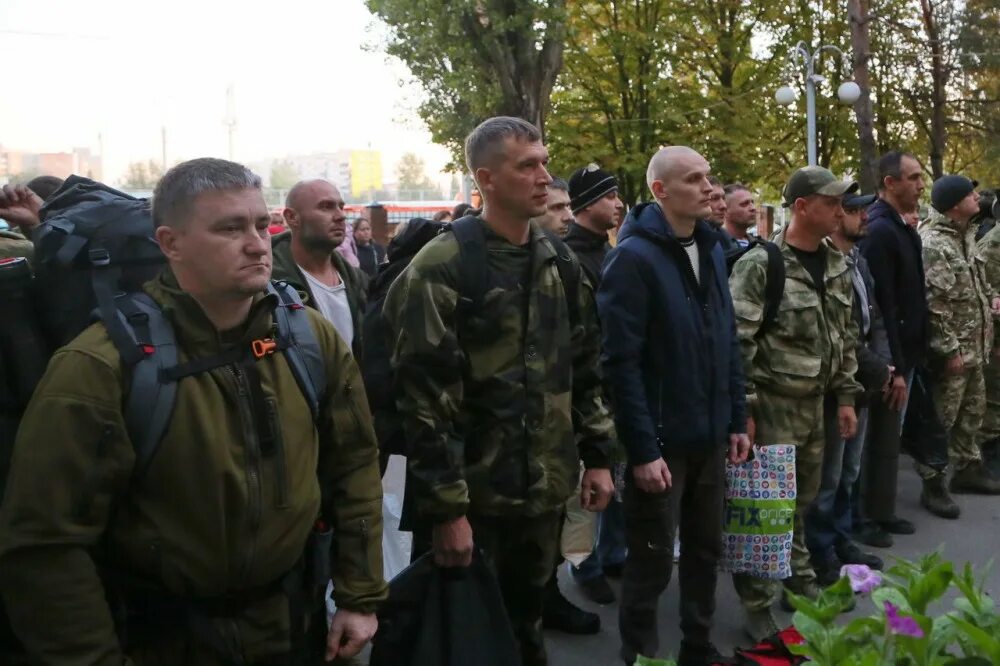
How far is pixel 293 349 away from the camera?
7.93ft

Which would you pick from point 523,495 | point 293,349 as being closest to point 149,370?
point 293,349

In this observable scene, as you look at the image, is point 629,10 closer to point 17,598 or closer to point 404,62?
point 404,62

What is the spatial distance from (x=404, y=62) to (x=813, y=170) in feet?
57.3

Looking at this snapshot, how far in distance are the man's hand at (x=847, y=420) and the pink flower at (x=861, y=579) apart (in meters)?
2.87

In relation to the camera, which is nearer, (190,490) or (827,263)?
(190,490)

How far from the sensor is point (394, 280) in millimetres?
3520

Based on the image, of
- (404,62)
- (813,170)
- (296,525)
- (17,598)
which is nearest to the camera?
(17,598)

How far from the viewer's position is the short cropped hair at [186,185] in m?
2.35

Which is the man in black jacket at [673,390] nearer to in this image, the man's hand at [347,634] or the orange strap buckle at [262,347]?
the man's hand at [347,634]

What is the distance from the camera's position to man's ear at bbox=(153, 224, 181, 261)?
235 cm

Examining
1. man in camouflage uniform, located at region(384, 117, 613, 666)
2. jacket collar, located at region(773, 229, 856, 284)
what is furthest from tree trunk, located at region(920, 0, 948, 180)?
man in camouflage uniform, located at region(384, 117, 613, 666)

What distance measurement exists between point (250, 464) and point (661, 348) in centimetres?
209

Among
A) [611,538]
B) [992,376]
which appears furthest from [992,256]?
[611,538]

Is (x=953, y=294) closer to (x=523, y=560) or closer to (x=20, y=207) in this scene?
(x=523, y=560)
